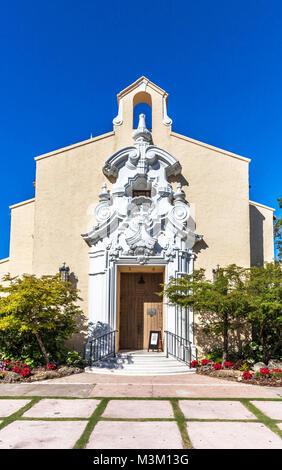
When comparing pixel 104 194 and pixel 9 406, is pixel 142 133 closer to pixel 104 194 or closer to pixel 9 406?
pixel 104 194

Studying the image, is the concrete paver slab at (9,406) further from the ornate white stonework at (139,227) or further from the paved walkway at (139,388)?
the ornate white stonework at (139,227)

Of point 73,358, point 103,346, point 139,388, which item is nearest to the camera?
point 139,388

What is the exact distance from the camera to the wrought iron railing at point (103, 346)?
11.8 m

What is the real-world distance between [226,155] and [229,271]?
4412 mm

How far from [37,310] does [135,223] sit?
4.15 meters

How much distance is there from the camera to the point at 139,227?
41.6ft

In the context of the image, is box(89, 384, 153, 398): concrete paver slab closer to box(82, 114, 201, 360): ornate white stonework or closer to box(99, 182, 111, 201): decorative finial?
box(82, 114, 201, 360): ornate white stonework

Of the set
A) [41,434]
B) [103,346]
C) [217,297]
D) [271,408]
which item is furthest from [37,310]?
[271,408]

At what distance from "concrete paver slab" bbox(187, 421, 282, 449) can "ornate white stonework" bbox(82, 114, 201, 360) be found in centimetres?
609

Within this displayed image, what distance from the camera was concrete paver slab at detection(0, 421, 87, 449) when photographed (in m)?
5.13

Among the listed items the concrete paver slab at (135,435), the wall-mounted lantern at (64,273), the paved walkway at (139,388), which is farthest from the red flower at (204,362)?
the concrete paver slab at (135,435)

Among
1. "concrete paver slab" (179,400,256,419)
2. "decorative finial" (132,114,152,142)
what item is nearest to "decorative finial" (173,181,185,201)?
"decorative finial" (132,114,152,142)
